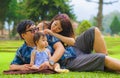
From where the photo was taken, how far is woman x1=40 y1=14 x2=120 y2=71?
6.71 m

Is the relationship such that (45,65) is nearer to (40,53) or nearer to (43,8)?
(40,53)

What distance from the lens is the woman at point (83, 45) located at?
22.0ft

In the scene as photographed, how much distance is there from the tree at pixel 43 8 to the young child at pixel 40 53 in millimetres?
44988

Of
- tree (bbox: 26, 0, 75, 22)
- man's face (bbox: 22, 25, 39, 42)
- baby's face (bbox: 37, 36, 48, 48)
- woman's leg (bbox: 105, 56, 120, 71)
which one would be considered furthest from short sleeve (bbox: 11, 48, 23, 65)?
tree (bbox: 26, 0, 75, 22)

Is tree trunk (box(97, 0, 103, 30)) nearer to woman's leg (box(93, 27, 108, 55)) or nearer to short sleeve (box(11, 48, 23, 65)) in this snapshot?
woman's leg (box(93, 27, 108, 55))

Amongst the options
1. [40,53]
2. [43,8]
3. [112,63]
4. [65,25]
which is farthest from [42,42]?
[43,8]

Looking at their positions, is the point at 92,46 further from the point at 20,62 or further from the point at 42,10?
the point at 42,10

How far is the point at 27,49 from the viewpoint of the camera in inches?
266

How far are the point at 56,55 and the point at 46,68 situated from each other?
0.94 ft

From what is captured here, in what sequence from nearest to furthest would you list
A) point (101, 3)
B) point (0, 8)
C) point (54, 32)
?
point (54, 32)
point (101, 3)
point (0, 8)

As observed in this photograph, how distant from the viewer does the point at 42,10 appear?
52312mm

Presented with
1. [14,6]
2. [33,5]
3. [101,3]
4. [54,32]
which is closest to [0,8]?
[33,5]

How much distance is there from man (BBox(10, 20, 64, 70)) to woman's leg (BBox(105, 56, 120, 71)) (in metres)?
0.77

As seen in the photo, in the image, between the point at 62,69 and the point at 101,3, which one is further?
the point at 101,3
